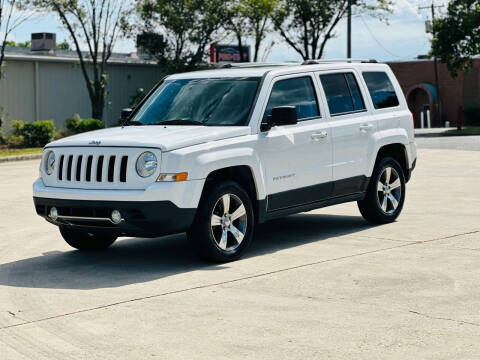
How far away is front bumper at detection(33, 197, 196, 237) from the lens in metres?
8.47

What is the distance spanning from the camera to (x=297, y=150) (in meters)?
9.88

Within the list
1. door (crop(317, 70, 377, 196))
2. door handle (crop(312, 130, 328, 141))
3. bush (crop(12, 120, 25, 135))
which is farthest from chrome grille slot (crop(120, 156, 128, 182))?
bush (crop(12, 120, 25, 135))

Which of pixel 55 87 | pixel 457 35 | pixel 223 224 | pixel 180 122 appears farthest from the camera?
pixel 457 35

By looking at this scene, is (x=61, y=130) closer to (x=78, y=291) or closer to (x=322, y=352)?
(x=78, y=291)

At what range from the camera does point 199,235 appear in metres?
8.76

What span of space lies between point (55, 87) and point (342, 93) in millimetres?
27881

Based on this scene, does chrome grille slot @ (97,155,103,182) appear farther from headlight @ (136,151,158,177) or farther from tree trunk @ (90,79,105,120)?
tree trunk @ (90,79,105,120)

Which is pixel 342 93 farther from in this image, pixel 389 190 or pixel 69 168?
pixel 69 168

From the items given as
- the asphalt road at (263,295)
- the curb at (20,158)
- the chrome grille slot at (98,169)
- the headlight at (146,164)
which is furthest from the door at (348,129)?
the curb at (20,158)

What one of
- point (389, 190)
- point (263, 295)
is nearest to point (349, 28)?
point (389, 190)

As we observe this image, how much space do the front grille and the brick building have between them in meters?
54.1

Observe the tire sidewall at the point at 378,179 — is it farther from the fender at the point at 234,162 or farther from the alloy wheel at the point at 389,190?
the fender at the point at 234,162

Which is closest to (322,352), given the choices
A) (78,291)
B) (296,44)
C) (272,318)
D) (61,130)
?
(272,318)

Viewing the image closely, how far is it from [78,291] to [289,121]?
292 centimetres
